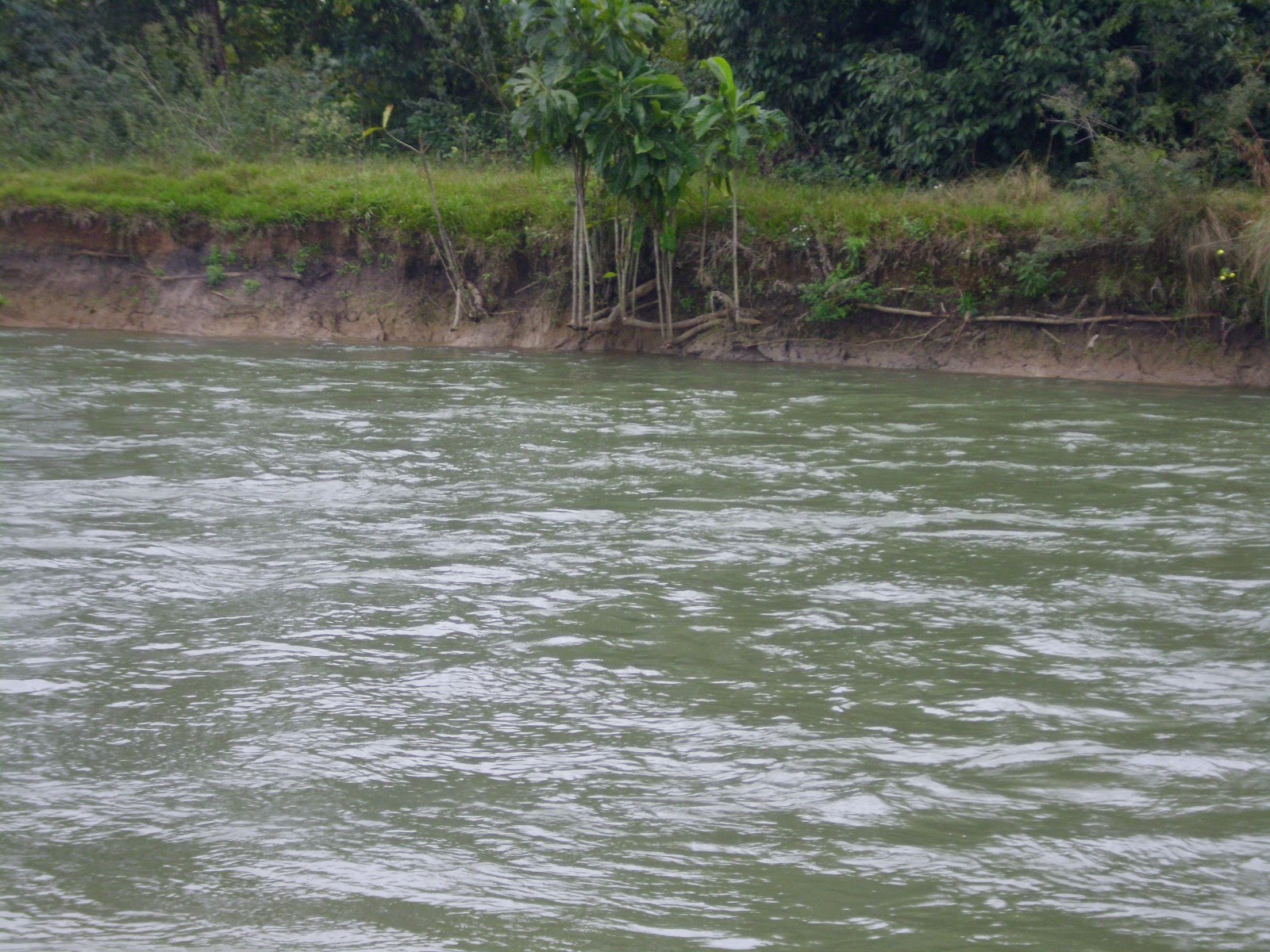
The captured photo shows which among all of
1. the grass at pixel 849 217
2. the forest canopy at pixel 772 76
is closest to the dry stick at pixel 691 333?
the grass at pixel 849 217

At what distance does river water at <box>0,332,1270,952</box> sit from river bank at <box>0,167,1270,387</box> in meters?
5.33

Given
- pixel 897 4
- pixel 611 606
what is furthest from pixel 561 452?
pixel 897 4

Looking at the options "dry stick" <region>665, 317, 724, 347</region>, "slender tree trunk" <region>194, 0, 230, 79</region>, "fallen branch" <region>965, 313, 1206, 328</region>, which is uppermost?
"slender tree trunk" <region>194, 0, 230, 79</region>

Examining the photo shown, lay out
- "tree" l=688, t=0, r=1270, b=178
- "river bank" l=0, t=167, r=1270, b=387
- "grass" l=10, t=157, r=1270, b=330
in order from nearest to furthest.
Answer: "grass" l=10, t=157, r=1270, b=330
"river bank" l=0, t=167, r=1270, b=387
"tree" l=688, t=0, r=1270, b=178

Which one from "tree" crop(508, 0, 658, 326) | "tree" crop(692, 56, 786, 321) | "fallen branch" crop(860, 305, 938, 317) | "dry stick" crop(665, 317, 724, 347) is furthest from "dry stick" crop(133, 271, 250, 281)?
"fallen branch" crop(860, 305, 938, 317)

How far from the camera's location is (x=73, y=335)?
47.8ft

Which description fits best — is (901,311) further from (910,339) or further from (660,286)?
(660,286)

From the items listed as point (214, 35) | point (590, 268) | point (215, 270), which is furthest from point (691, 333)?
point (214, 35)

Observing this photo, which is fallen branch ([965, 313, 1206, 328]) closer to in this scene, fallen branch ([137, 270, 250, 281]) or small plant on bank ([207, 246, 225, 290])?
fallen branch ([137, 270, 250, 281])

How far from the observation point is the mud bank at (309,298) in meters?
14.1

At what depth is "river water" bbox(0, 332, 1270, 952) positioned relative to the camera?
2.87m

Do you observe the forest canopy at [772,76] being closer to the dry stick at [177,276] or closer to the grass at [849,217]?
the grass at [849,217]

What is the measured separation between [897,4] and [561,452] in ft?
35.5

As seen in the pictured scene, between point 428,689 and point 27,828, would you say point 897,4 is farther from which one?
point 27,828
